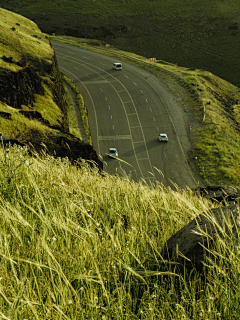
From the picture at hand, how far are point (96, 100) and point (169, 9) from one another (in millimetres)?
79332

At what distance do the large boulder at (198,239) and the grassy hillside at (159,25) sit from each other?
9521 cm

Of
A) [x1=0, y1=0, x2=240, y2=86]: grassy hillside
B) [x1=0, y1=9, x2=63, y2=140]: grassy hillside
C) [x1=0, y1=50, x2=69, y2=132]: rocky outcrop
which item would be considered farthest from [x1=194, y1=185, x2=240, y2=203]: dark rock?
[x1=0, y1=0, x2=240, y2=86]: grassy hillside

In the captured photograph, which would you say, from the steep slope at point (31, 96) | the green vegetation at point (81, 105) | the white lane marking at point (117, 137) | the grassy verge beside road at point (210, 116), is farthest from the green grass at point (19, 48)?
the grassy verge beside road at point (210, 116)

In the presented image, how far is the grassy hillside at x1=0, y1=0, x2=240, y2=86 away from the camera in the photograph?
336ft

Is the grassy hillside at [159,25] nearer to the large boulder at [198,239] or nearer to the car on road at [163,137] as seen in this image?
the car on road at [163,137]

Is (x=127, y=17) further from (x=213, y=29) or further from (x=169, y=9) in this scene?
(x=213, y=29)

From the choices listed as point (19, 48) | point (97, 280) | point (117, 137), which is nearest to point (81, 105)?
point (117, 137)

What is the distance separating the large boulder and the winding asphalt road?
33.0 metres

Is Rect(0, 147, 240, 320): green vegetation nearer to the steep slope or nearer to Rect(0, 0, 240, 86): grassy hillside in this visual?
the steep slope

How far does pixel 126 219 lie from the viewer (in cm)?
486

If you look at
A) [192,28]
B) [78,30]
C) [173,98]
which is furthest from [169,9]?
[173,98]

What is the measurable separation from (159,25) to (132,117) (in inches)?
2850

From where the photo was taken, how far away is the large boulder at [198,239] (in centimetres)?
368

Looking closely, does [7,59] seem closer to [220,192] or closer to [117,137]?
[117,137]
